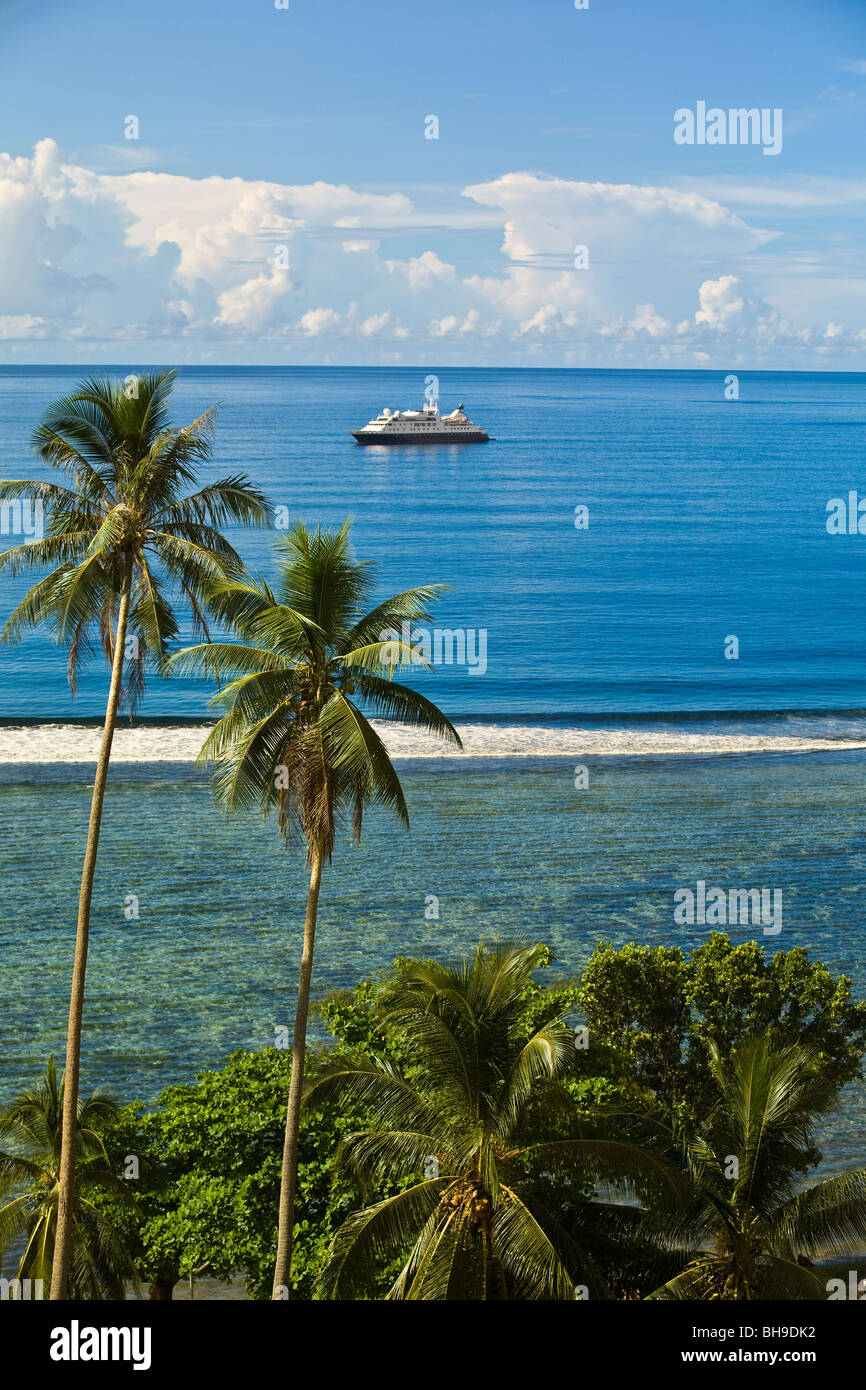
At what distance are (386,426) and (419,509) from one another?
47.5 meters

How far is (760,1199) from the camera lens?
1698cm

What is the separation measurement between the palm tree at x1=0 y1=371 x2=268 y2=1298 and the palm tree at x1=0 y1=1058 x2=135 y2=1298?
1816 mm

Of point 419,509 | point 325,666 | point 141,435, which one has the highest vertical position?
point 419,509

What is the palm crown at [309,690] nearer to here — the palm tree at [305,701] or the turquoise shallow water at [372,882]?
the palm tree at [305,701]

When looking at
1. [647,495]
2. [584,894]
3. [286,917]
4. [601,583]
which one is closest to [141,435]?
[286,917]

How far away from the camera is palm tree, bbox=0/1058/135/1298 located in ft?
61.6

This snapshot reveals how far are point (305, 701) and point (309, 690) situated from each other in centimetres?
18
